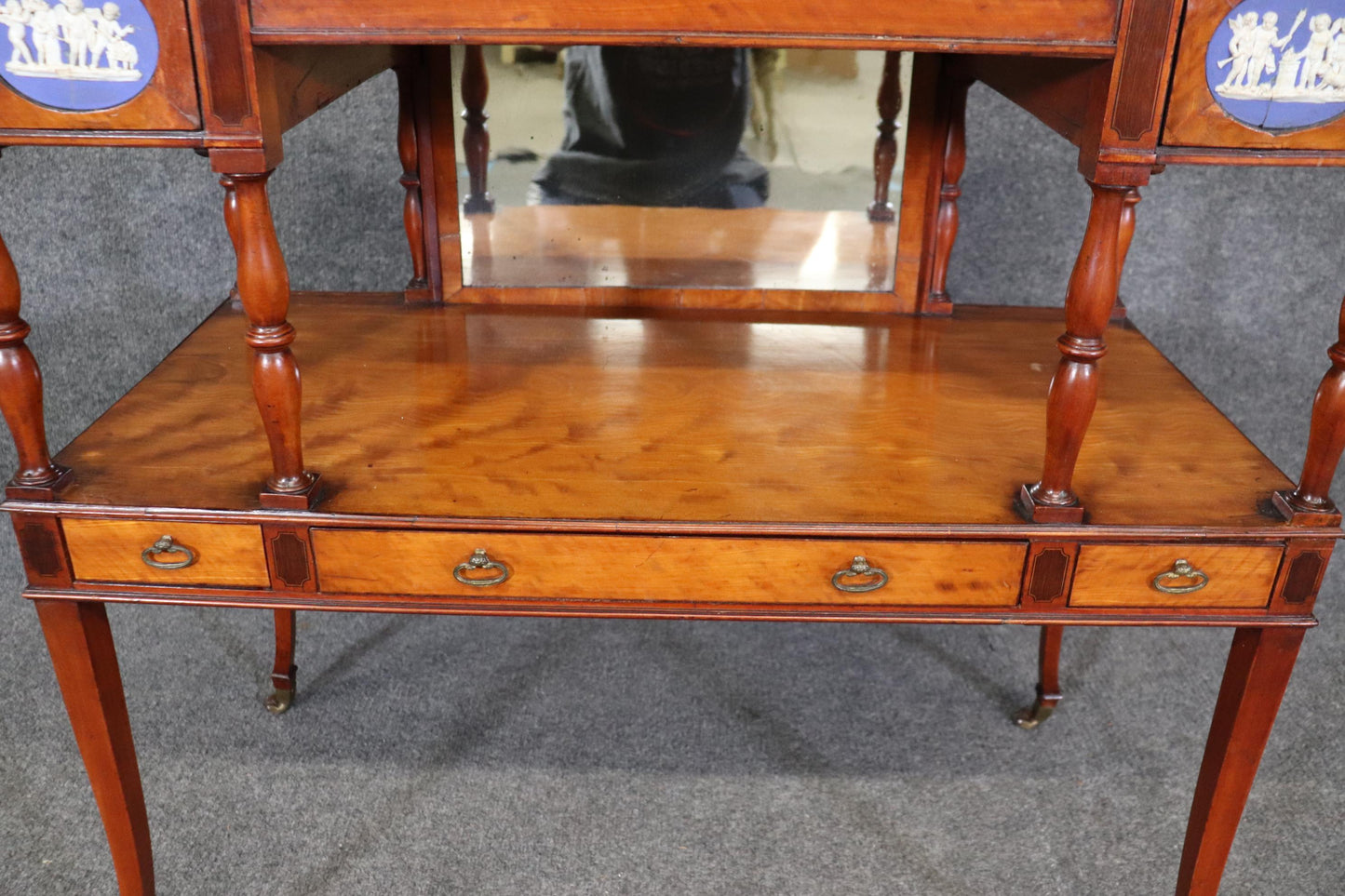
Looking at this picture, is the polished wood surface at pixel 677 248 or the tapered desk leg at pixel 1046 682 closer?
the polished wood surface at pixel 677 248

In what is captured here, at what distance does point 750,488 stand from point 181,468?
0.66m

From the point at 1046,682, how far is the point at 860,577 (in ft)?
2.67

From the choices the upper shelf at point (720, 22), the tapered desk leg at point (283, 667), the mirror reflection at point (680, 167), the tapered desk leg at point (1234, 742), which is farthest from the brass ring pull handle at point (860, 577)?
the tapered desk leg at point (283, 667)

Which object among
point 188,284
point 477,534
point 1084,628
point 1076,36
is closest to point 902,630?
point 1084,628

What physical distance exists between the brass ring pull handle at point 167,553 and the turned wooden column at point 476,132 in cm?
74

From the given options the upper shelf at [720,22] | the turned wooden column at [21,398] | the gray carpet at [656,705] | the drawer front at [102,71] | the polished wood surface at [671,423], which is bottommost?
the gray carpet at [656,705]

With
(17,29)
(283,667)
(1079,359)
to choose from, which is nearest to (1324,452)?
(1079,359)

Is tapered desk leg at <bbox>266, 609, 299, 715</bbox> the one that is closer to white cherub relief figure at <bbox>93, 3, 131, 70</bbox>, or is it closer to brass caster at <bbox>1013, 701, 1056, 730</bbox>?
white cherub relief figure at <bbox>93, 3, 131, 70</bbox>

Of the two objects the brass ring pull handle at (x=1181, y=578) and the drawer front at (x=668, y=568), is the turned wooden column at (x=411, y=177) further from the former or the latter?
the brass ring pull handle at (x=1181, y=578)

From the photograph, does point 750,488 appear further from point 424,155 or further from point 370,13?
point 424,155

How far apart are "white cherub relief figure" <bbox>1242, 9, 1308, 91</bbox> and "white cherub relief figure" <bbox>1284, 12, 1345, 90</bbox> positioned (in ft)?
0.04

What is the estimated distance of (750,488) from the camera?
1.45 m

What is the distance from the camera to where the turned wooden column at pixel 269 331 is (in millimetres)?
1246

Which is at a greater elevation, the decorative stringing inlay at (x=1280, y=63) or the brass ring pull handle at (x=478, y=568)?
the decorative stringing inlay at (x=1280, y=63)
